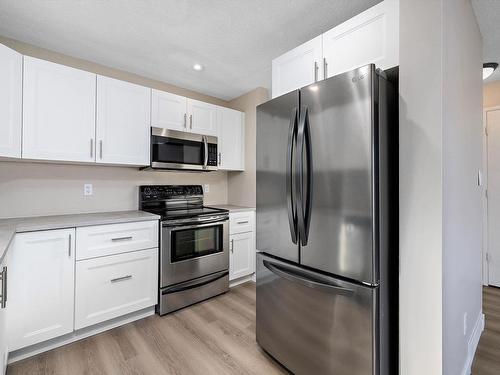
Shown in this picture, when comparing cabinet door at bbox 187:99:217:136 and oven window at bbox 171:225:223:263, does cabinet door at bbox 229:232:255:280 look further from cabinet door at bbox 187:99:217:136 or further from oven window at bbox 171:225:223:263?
cabinet door at bbox 187:99:217:136

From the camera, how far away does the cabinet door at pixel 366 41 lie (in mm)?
1419

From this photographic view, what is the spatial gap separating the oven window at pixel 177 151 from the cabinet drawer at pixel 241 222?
0.78 metres

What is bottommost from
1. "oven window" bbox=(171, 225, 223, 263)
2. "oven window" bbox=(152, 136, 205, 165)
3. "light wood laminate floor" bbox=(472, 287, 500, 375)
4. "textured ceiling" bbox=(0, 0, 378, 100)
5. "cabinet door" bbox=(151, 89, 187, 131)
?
"light wood laminate floor" bbox=(472, 287, 500, 375)

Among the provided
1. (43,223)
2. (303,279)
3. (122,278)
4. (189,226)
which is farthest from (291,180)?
(43,223)

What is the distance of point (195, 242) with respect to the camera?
8.73 feet

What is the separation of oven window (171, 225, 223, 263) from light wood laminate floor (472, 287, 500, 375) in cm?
229

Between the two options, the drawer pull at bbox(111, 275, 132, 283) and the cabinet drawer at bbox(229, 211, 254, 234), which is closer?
the drawer pull at bbox(111, 275, 132, 283)

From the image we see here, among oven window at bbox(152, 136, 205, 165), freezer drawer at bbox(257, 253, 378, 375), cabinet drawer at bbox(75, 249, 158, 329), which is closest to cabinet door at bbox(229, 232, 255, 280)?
cabinet drawer at bbox(75, 249, 158, 329)

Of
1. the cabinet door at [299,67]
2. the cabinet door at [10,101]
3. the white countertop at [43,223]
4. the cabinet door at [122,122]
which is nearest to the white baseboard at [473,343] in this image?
the cabinet door at [299,67]

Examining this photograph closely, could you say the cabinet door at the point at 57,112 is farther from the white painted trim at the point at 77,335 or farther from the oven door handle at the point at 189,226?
the white painted trim at the point at 77,335

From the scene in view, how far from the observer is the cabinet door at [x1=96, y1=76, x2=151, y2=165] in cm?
239

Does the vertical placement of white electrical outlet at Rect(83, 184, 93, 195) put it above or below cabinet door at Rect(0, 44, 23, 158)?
below

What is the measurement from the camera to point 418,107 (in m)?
1.24

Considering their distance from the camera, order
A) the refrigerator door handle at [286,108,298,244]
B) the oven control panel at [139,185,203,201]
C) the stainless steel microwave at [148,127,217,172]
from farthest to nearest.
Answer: the oven control panel at [139,185,203,201] → the stainless steel microwave at [148,127,217,172] → the refrigerator door handle at [286,108,298,244]
